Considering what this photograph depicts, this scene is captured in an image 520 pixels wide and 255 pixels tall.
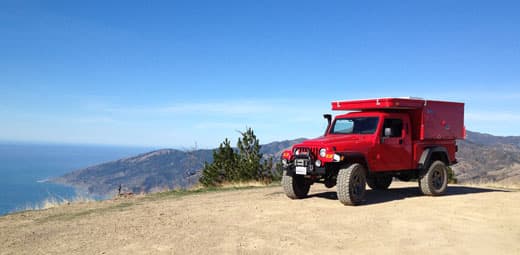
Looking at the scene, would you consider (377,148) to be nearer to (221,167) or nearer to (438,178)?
(438,178)

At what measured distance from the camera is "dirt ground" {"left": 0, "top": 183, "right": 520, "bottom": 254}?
6023 mm

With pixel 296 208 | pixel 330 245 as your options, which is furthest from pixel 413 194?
pixel 330 245

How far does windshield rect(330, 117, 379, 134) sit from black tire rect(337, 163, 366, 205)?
130 centimetres

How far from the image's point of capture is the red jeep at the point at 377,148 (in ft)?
31.7

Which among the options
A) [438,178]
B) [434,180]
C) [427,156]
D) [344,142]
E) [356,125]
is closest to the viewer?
[344,142]

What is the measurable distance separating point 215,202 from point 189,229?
3419 millimetres

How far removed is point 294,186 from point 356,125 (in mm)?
2378

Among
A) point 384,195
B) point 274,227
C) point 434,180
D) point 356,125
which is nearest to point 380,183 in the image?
point 384,195

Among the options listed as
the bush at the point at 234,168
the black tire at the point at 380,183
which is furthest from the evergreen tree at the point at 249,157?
the black tire at the point at 380,183

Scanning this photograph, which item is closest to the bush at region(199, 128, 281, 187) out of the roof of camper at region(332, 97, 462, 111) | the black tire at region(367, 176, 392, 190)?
the black tire at region(367, 176, 392, 190)

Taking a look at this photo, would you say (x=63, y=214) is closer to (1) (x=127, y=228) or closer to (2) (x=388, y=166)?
(1) (x=127, y=228)

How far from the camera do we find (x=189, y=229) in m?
7.26

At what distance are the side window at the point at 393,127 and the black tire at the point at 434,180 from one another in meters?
1.51

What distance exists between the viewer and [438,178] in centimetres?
1167
